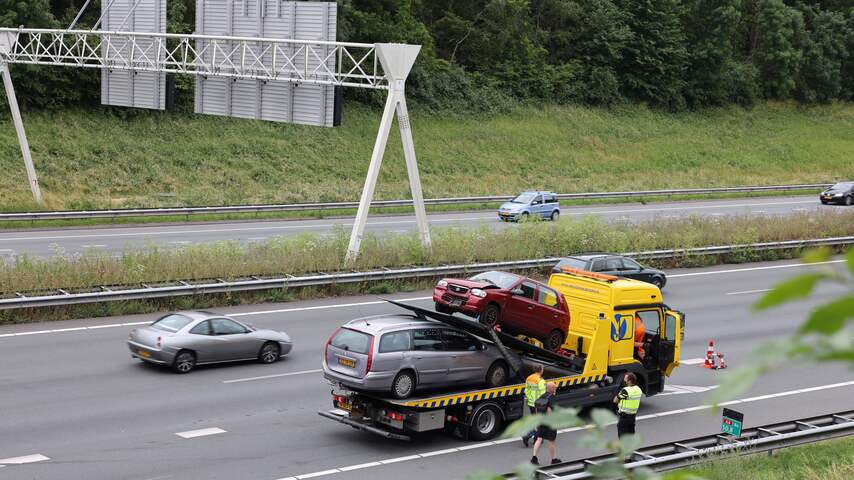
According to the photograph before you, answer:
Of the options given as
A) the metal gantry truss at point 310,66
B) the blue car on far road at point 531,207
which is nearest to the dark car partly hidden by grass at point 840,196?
the blue car on far road at point 531,207

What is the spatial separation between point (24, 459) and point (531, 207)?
34.8 meters

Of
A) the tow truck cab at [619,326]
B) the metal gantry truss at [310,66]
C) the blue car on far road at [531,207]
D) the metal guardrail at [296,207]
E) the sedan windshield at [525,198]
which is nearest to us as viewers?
the tow truck cab at [619,326]

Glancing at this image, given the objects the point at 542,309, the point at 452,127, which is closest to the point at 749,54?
the point at 452,127

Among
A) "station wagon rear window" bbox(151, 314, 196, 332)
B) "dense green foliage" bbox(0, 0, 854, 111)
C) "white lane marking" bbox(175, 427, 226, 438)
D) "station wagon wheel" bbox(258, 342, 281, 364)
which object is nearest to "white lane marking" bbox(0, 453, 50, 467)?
"white lane marking" bbox(175, 427, 226, 438)

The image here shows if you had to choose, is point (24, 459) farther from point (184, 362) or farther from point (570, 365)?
point (570, 365)

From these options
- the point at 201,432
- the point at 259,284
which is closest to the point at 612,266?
the point at 259,284

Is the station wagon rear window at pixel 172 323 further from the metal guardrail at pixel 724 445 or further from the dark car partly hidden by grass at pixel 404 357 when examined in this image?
the metal guardrail at pixel 724 445

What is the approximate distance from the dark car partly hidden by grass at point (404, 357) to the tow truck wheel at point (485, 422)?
0.64 meters

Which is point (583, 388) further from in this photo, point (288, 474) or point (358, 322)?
point (288, 474)

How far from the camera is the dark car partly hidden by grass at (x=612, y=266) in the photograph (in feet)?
98.0

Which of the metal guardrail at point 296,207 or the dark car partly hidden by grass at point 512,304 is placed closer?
the dark car partly hidden by grass at point 512,304

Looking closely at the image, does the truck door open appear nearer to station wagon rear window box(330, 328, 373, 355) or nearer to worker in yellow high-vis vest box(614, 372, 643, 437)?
worker in yellow high-vis vest box(614, 372, 643, 437)

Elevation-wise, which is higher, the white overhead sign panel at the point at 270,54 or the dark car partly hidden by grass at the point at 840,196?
the white overhead sign panel at the point at 270,54

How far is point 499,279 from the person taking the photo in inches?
867
